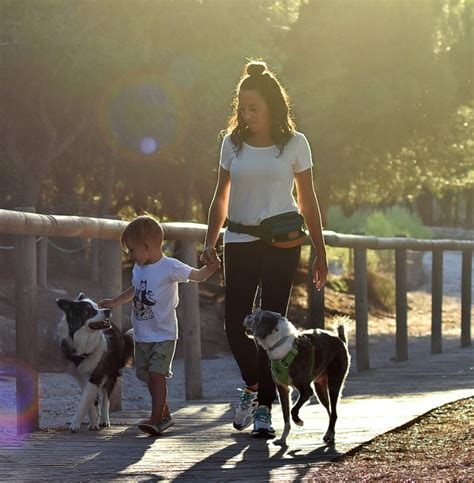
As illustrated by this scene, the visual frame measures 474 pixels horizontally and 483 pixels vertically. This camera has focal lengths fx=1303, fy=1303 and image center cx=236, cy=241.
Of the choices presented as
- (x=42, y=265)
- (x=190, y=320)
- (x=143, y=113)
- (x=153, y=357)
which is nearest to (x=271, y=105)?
(x=153, y=357)

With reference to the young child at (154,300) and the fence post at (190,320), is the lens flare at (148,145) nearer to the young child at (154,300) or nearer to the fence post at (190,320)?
the fence post at (190,320)

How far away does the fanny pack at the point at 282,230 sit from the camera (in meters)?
6.73

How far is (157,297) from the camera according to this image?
694 cm

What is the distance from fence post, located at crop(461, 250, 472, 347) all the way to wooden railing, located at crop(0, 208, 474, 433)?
140 cm

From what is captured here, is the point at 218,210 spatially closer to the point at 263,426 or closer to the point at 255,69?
the point at 255,69

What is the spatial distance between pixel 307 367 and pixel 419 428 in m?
0.89

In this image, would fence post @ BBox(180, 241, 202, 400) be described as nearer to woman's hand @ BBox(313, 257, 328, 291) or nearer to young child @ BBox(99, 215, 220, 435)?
young child @ BBox(99, 215, 220, 435)

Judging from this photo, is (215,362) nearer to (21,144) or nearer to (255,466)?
(21,144)

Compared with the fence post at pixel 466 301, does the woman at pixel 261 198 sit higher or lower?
higher

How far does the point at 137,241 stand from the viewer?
690 centimetres

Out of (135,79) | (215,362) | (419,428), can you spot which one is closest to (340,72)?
(135,79)

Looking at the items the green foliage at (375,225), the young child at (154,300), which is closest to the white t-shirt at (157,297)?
the young child at (154,300)

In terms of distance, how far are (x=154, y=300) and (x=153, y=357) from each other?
1.03 ft

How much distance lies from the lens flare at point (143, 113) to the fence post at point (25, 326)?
13040 millimetres
